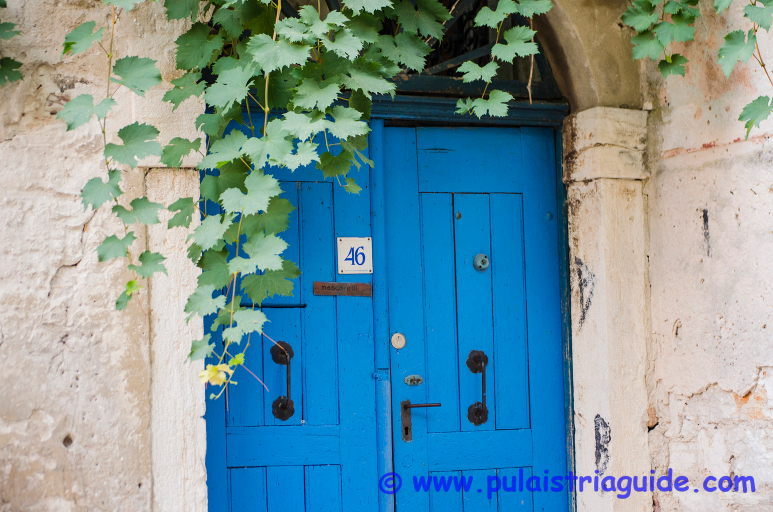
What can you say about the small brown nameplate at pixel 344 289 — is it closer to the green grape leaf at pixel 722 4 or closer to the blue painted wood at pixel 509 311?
the blue painted wood at pixel 509 311

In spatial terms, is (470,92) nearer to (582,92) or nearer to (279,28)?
(582,92)

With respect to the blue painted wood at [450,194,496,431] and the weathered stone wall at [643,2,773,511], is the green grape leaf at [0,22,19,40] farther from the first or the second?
the weathered stone wall at [643,2,773,511]

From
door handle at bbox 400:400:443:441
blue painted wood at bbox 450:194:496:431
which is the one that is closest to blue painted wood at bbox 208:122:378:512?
door handle at bbox 400:400:443:441

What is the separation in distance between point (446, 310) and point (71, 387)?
1.39m

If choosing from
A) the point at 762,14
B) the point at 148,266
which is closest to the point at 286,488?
the point at 148,266

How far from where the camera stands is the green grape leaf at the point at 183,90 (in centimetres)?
208

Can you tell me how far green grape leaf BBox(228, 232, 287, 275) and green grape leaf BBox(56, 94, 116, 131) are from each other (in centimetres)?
53

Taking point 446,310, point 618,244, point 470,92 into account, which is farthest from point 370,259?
point 618,244

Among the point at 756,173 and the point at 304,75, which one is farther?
the point at 756,173

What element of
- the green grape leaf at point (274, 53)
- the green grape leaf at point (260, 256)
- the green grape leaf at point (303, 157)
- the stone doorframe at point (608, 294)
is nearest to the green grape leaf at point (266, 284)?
the green grape leaf at point (260, 256)

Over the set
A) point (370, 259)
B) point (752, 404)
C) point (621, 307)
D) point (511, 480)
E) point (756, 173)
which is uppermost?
point (756, 173)

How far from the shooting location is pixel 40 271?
2.12 metres

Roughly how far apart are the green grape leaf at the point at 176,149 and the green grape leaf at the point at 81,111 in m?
0.24

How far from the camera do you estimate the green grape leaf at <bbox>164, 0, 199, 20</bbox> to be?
6.88 ft
